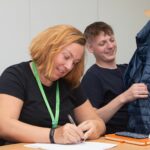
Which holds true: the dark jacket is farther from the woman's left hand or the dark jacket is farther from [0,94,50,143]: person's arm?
[0,94,50,143]: person's arm

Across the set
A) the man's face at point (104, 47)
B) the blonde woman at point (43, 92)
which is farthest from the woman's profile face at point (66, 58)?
the man's face at point (104, 47)

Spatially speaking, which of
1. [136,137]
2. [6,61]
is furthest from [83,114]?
[6,61]

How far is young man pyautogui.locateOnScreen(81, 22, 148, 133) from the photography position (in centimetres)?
227

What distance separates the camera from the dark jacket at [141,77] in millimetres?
2027

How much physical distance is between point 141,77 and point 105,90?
1.16 ft

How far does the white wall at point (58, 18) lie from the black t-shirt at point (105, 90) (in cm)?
17

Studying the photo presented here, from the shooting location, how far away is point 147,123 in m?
2.00

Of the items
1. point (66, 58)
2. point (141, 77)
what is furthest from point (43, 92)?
point (141, 77)

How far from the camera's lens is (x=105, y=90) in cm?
238

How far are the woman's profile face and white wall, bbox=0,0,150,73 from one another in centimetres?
44

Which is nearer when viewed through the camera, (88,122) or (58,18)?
(88,122)

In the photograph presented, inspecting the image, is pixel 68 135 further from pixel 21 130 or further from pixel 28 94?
pixel 28 94

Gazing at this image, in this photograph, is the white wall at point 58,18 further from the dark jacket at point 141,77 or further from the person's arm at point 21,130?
the person's arm at point 21,130

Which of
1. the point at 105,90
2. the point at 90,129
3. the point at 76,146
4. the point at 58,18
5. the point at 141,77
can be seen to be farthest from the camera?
the point at 58,18
